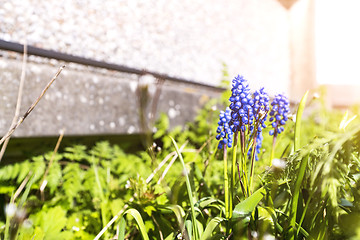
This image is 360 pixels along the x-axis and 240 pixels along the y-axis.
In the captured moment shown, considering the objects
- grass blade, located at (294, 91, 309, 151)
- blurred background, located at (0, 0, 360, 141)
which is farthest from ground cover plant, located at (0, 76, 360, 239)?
blurred background, located at (0, 0, 360, 141)

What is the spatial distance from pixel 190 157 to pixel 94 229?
0.61 metres

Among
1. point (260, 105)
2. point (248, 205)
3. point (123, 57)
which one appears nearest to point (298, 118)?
point (260, 105)

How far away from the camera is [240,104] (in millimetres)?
797

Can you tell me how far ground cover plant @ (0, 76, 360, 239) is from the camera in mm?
705

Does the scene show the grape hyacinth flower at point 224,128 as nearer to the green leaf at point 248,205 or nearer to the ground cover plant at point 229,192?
the ground cover plant at point 229,192

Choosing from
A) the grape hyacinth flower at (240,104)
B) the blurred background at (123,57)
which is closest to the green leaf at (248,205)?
the grape hyacinth flower at (240,104)

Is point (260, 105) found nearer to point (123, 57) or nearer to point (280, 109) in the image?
point (280, 109)

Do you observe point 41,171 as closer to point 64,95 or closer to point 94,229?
point 94,229

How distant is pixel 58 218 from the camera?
1.03 meters

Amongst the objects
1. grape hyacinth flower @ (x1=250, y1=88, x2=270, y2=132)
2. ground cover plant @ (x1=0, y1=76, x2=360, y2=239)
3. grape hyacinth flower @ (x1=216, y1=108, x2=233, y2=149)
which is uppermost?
grape hyacinth flower @ (x1=250, y1=88, x2=270, y2=132)

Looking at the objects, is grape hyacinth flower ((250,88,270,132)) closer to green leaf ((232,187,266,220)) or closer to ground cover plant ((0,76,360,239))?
ground cover plant ((0,76,360,239))

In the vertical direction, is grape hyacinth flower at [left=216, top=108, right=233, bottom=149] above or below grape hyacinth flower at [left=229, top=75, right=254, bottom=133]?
below

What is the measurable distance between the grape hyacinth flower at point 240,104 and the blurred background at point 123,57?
187mm

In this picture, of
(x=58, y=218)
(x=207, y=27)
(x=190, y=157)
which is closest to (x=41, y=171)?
(x=58, y=218)
